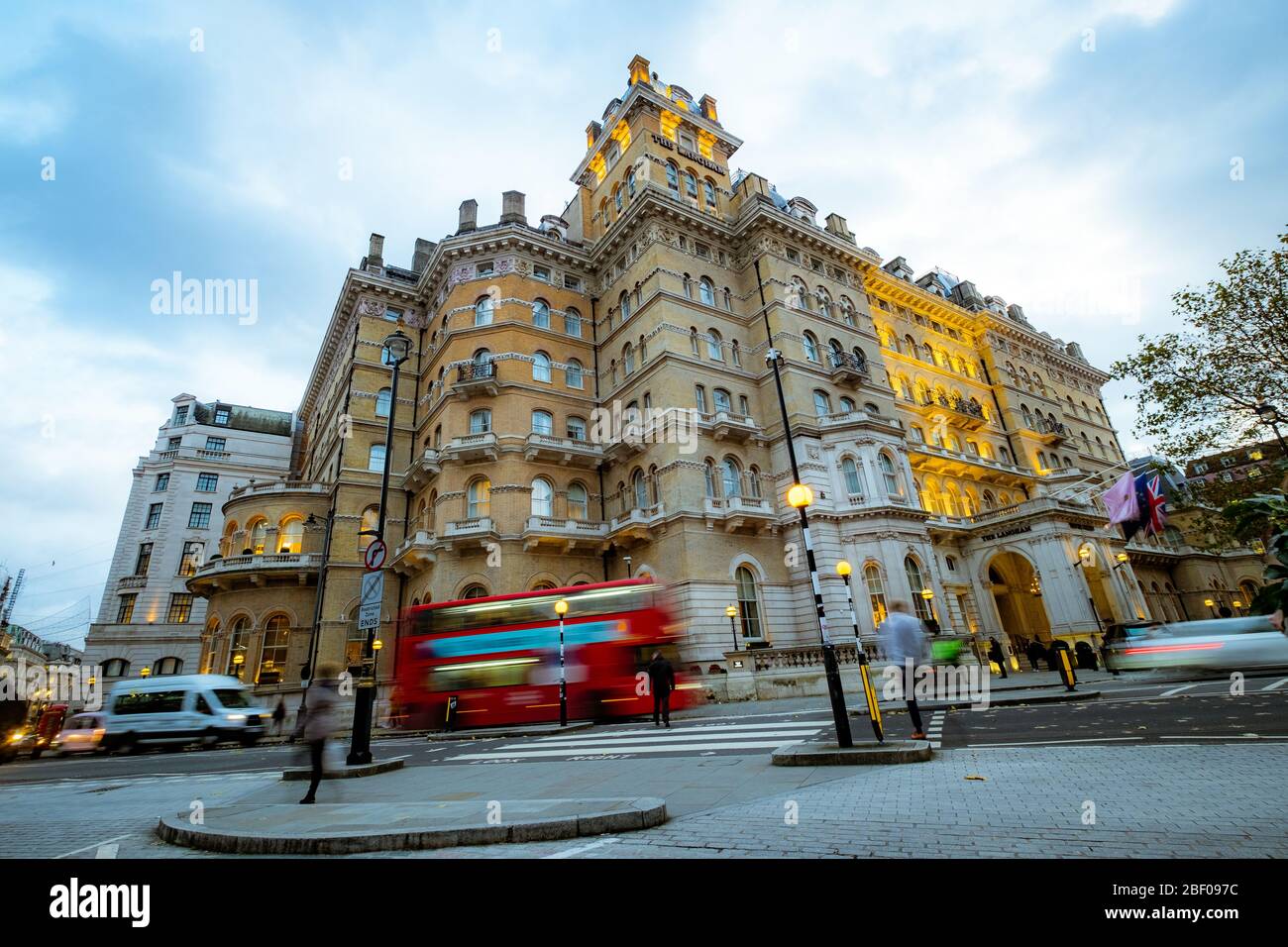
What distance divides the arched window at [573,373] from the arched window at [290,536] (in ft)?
54.2

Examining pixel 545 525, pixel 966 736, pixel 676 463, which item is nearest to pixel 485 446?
pixel 545 525

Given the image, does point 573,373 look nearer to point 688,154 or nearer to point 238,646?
point 688,154

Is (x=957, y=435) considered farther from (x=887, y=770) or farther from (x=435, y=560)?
(x=887, y=770)

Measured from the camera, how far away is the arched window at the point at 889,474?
2866cm

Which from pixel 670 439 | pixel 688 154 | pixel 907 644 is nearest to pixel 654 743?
pixel 907 644

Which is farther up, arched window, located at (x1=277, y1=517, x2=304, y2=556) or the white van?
arched window, located at (x1=277, y1=517, x2=304, y2=556)

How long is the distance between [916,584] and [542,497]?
17.6 metres

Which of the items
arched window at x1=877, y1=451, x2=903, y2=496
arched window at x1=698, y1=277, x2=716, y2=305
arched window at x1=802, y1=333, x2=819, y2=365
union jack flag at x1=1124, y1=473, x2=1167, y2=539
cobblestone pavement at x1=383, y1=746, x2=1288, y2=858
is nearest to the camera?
cobblestone pavement at x1=383, y1=746, x2=1288, y2=858

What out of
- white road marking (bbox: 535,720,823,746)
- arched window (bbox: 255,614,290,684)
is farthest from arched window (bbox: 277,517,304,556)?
white road marking (bbox: 535,720,823,746)

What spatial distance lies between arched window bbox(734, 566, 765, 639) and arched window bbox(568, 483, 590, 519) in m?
8.14

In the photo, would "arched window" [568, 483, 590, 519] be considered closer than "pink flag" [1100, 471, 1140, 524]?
No

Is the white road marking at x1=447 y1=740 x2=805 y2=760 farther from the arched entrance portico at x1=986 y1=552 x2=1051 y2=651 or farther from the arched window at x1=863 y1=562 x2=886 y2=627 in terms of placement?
the arched entrance portico at x1=986 y1=552 x2=1051 y2=651

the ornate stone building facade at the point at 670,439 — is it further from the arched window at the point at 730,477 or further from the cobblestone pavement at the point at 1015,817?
the cobblestone pavement at the point at 1015,817

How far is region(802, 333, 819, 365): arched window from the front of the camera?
31750 millimetres
